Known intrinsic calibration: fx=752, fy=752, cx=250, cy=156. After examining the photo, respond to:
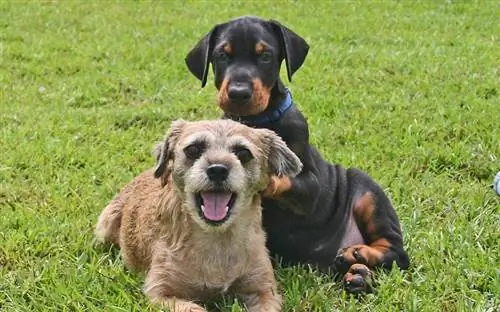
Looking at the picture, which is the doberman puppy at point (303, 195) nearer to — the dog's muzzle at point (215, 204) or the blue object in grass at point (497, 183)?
the dog's muzzle at point (215, 204)

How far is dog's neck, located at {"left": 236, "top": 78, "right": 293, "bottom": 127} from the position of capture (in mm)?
4879

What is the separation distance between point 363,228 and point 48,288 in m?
1.99

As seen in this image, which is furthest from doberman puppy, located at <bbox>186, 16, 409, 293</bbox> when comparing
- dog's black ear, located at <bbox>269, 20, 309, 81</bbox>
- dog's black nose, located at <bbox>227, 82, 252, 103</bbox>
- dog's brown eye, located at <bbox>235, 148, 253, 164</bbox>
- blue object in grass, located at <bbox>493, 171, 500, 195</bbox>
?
blue object in grass, located at <bbox>493, 171, 500, 195</bbox>

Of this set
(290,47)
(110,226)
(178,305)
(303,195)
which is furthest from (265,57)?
(178,305)

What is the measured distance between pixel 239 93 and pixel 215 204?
42.2 inches

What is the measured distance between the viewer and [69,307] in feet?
13.3

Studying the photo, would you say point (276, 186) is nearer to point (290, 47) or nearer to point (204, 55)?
point (290, 47)

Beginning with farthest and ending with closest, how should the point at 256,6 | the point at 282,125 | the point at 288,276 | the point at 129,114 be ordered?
the point at 256,6
the point at 129,114
the point at 282,125
the point at 288,276

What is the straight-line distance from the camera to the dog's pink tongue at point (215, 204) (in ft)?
12.9

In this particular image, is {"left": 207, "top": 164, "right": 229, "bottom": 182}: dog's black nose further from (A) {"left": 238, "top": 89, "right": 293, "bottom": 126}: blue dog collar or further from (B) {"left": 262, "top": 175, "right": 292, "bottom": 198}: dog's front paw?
(A) {"left": 238, "top": 89, "right": 293, "bottom": 126}: blue dog collar

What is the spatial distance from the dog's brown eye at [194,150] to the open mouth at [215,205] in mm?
204

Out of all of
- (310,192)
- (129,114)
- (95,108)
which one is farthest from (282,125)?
(95,108)

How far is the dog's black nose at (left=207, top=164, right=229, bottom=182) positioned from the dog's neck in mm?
1121

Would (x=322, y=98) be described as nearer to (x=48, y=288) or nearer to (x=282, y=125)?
(x=282, y=125)
